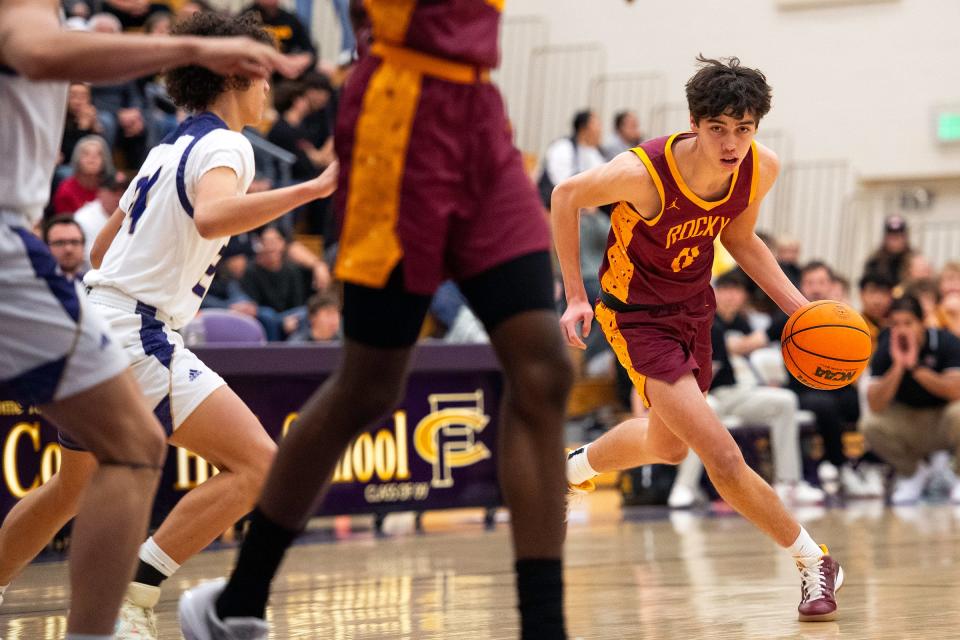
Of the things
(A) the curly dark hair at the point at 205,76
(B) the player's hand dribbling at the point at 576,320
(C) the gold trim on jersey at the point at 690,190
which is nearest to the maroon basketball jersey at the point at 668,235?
(C) the gold trim on jersey at the point at 690,190

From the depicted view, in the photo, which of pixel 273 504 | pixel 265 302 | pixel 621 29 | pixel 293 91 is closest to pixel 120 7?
pixel 293 91

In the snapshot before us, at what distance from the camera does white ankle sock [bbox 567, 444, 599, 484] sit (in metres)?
5.92

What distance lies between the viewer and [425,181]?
3.16 metres

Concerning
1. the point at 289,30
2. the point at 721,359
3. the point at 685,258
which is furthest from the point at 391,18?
the point at 289,30

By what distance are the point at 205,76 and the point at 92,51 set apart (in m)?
1.63

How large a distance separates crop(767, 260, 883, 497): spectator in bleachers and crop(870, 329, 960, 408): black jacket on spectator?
52cm

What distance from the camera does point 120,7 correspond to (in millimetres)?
12797

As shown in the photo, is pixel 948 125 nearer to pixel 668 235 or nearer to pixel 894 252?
pixel 894 252

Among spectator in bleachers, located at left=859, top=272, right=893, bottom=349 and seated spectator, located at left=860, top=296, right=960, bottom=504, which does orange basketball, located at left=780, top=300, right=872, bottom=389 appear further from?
spectator in bleachers, located at left=859, top=272, right=893, bottom=349

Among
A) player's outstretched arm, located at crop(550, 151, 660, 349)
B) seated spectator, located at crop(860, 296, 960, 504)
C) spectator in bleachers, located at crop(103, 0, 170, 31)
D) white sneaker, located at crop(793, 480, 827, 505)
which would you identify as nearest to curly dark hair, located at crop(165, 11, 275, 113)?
player's outstretched arm, located at crop(550, 151, 660, 349)

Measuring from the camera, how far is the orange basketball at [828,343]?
5.18m

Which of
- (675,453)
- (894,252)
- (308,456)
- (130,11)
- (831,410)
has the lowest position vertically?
(831,410)

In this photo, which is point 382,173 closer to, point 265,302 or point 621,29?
point 265,302

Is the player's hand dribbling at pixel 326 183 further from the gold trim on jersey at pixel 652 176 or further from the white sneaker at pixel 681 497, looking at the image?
the white sneaker at pixel 681 497
